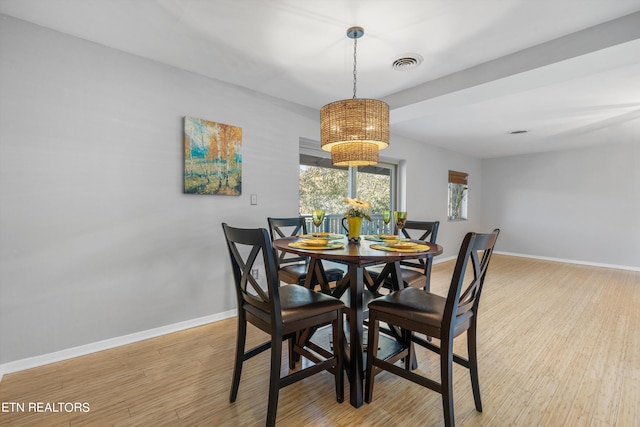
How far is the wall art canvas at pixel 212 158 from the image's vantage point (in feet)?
8.40

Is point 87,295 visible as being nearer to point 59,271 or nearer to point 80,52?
point 59,271

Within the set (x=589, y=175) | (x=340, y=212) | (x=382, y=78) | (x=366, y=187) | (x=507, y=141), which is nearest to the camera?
(x=382, y=78)

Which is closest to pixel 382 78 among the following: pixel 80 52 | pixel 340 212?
pixel 340 212

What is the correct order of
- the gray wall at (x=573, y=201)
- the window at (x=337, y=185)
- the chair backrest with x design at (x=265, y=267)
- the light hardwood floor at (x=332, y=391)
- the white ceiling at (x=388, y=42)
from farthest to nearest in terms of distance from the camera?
the gray wall at (x=573, y=201) → the window at (x=337, y=185) → the white ceiling at (x=388, y=42) → the light hardwood floor at (x=332, y=391) → the chair backrest with x design at (x=265, y=267)

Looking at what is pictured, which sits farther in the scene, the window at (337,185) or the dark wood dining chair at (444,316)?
the window at (337,185)

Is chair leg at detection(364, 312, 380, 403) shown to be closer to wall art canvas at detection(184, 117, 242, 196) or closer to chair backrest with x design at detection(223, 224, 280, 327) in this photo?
chair backrest with x design at detection(223, 224, 280, 327)

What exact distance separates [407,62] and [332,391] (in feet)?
7.97

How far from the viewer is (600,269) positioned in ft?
17.1

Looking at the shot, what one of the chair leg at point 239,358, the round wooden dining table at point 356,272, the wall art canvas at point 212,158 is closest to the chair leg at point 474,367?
the round wooden dining table at point 356,272

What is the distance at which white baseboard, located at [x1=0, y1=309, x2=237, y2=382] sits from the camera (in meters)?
1.91

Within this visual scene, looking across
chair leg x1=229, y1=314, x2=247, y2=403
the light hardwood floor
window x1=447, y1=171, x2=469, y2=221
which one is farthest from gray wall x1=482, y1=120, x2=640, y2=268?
chair leg x1=229, y1=314, x2=247, y2=403

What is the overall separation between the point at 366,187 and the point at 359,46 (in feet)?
8.23

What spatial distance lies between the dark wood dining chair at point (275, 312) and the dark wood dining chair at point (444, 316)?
0.67 ft

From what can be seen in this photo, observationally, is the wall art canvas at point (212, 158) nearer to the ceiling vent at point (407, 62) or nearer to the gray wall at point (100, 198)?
the gray wall at point (100, 198)
